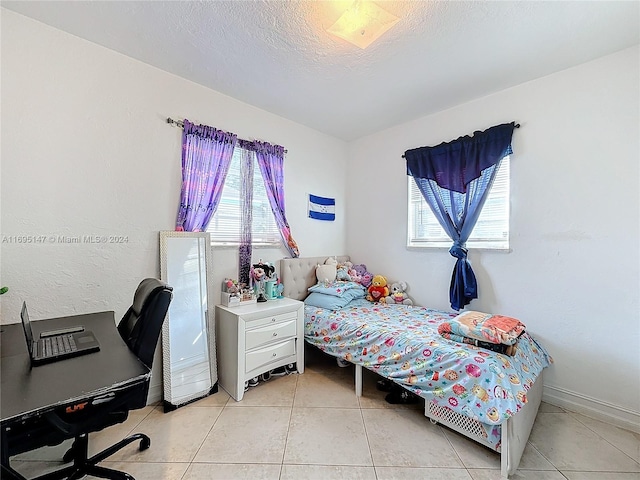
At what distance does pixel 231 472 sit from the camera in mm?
1516

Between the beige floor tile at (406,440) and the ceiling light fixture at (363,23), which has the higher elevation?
the ceiling light fixture at (363,23)

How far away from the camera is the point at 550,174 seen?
88.0 inches

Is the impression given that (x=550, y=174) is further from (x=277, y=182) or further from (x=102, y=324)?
(x=102, y=324)

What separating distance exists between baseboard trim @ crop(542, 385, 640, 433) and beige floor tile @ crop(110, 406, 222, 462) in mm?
2646

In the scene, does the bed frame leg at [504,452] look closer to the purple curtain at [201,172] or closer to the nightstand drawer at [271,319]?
the nightstand drawer at [271,319]

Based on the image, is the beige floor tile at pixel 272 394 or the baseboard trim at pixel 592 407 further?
the beige floor tile at pixel 272 394

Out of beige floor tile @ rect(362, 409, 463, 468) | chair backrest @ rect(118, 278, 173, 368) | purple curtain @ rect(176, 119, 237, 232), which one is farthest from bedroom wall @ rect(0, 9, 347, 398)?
beige floor tile @ rect(362, 409, 463, 468)

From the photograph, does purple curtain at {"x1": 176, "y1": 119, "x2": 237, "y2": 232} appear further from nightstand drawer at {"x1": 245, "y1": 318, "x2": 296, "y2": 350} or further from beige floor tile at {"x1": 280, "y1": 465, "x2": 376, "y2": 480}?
beige floor tile at {"x1": 280, "y1": 465, "x2": 376, "y2": 480}

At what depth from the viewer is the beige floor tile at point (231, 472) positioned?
1.48 m

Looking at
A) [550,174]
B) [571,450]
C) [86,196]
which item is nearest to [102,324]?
[86,196]

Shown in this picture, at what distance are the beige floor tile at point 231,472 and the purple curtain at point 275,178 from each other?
6.36 feet

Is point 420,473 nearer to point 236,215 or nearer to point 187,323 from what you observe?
point 187,323

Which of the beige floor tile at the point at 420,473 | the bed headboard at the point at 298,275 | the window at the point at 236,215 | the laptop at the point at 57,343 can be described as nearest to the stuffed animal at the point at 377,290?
the bed headboard at the point at 298,275

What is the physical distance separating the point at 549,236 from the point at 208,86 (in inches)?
124
